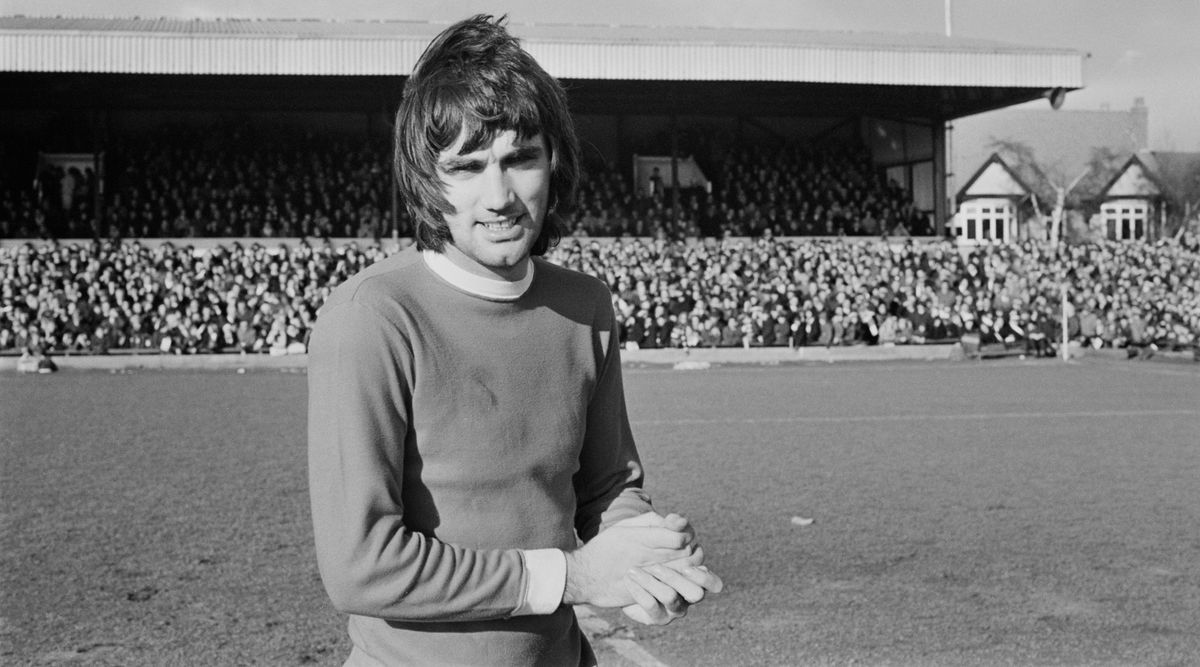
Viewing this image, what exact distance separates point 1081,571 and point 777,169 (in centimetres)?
3312

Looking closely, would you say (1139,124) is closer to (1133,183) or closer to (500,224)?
(1133,183)

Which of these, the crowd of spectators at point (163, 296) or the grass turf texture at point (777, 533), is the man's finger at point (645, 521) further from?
the crowd of spectators at point (163, 296)

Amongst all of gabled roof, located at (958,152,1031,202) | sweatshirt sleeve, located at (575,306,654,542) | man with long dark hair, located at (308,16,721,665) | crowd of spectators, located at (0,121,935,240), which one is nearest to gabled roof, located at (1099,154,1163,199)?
gabled roof, located at (958,152,1031,202)

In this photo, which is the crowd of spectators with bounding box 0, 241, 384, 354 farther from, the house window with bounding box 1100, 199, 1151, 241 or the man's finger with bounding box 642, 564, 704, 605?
the house window with bounding box 1100, 199, 1151, 241

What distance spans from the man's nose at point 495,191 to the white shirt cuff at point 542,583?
53 cm

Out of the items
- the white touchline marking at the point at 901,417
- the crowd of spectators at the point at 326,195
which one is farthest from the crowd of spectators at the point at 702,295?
the white touchline marking at the point at 901,417

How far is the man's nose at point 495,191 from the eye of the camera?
2092 mm

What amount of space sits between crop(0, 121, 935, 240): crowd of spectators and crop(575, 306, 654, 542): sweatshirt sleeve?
107 ft

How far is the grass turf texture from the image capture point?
6.26 meters

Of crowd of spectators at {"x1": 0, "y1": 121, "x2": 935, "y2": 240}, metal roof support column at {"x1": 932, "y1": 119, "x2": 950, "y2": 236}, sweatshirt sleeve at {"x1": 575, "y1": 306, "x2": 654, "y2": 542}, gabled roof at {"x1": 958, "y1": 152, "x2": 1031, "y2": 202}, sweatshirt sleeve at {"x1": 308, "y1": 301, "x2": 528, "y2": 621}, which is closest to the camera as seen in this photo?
sweatshirt sleeve at {"x1": 308, "y1": 301, "x2": 528, "y2": 621}

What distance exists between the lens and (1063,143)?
76.2 metres

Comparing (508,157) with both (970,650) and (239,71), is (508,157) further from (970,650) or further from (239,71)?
(239,71)

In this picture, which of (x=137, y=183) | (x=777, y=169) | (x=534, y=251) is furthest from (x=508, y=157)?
→ (x=777, y=169)

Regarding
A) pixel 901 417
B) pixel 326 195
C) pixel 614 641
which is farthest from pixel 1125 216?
pixel 614 641
